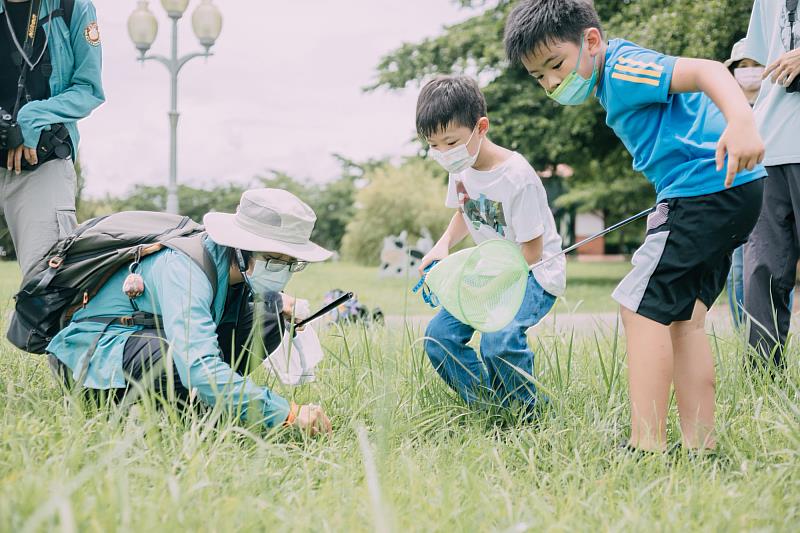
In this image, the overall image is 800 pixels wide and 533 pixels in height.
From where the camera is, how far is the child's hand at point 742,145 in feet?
6.28

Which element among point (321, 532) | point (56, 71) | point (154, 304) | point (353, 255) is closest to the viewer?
point (321, 532)

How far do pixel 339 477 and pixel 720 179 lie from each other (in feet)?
4.09

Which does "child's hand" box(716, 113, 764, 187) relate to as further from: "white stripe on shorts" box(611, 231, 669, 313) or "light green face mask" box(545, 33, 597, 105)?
"light green face mask" box(545, 33, 597, 105)

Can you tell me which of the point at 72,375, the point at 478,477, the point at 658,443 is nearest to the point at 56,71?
the point at 72,375

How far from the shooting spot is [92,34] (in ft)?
10.2

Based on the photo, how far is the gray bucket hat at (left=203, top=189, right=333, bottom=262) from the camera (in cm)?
234

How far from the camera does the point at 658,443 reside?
215 cm

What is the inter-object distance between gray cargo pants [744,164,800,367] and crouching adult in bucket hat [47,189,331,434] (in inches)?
65.7

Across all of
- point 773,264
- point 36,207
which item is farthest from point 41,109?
point 773,264

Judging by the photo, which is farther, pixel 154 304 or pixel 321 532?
pixel 154 304

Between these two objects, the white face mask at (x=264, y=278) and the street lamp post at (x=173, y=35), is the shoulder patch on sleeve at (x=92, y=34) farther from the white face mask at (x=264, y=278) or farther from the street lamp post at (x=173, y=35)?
the street lamp post at (x=173, y=35)

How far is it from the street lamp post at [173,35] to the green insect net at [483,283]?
886cm

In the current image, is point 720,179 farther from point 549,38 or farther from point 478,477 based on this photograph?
point 478,477

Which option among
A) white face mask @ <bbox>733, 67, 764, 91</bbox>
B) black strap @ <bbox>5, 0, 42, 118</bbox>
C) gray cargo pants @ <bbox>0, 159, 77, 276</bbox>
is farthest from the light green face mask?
black strap @ <bbox>5, 0, 42, 118</bbox>
